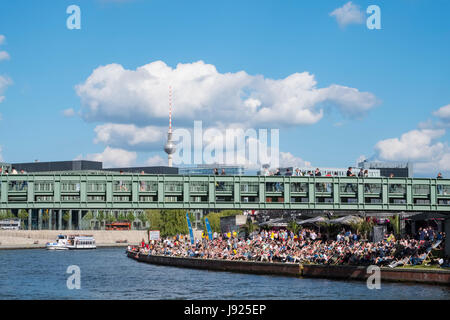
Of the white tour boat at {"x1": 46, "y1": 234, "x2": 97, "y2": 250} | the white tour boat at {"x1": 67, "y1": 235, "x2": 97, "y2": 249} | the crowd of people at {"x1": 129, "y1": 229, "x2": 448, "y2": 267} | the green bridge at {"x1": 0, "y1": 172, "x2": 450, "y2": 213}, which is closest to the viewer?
the green bridge at {"x1": 0, "y1": 172, "x2": 450, "y2": 213}

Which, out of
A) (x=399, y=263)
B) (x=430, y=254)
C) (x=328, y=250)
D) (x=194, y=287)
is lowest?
(x=194, y=287)

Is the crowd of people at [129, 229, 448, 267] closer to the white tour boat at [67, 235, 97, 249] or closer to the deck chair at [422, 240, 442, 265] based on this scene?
the deck chair at [422, 240, 442, 265]

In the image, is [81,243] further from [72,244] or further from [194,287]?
[194,287]

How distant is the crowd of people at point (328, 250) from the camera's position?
6072 cm

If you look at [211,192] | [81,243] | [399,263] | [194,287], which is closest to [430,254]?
[399,263]

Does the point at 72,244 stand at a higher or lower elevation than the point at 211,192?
lower

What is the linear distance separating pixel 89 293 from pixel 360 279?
2389cm

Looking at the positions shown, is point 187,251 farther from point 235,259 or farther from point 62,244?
point 62,244

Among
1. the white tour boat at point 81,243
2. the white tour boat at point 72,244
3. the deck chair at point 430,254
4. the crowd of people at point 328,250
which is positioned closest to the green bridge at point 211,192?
the deck chair at point 430,254

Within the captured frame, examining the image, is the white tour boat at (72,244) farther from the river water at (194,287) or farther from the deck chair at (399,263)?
the deck chair at (399,263)

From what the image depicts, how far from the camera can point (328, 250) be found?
6762 cm

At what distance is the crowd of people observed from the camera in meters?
60.7

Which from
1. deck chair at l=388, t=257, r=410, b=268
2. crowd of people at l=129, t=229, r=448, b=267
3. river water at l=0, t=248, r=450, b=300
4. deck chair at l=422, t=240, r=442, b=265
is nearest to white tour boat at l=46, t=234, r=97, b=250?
crowd of people at l=129, t=229, r=448, b=267
